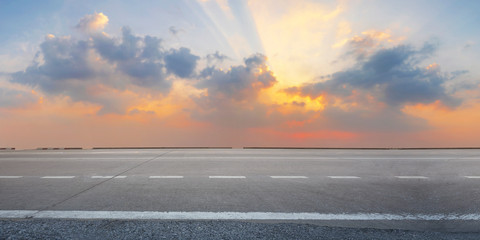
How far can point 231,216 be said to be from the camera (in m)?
4.84

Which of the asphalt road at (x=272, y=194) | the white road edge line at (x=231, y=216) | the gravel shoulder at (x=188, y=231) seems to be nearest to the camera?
the gravel shoulder at (x=188, y=231)

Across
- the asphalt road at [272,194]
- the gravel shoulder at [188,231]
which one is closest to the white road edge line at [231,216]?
the asphalt road at [272,194]

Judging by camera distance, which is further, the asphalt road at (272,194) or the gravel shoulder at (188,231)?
the asphalt road at (272,194)

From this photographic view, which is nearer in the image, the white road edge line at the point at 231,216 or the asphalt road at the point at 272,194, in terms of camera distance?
the white road edge line at the point at 231,216

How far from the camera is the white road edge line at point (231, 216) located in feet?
15.7

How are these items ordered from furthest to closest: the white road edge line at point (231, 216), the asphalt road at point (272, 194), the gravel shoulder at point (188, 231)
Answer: the asphalt road at point (272, 194), the white road edge line at point (231, 216), the gravel shoulder at point (188, 231)

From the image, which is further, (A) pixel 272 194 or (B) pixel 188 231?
(A) pixel 272 194

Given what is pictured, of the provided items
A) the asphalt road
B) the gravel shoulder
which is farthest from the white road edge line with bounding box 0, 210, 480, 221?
the gravel shoulder

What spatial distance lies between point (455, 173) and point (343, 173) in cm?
396

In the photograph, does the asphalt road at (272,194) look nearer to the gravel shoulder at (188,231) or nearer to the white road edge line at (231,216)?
the white road edge line at (231,216)

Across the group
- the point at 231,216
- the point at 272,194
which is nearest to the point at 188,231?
the point at 231,216

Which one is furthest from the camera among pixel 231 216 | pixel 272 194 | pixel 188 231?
pixel 272 194

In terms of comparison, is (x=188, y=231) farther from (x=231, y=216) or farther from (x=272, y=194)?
(x=272, y=194)

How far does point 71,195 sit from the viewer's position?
6.44m
